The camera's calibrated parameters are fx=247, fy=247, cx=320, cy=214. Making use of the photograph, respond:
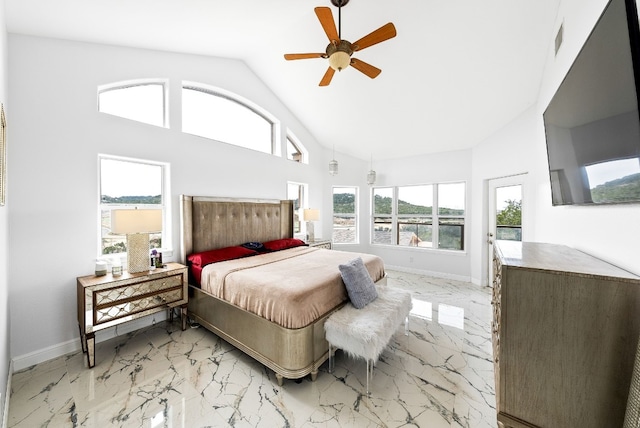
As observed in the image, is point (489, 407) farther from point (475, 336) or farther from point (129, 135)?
point (129, 135)

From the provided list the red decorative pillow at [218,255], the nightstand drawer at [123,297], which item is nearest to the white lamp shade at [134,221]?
the nightstand drawer at [123,297]

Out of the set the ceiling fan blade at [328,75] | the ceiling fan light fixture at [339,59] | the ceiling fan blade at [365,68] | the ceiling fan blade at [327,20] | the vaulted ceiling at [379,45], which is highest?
the vaulted ceiling at [379,45]

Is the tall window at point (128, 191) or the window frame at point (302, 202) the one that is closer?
the tall window at point (128, 191)

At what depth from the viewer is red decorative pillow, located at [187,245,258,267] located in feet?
9.95

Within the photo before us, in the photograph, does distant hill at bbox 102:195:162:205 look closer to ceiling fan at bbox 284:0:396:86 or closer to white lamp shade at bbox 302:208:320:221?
white lamp shade at bbox 302:208:320:221

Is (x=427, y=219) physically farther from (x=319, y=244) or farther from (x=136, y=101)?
(x=136, y=101)

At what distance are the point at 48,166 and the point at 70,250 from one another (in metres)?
0.83

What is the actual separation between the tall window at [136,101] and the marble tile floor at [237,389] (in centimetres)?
260

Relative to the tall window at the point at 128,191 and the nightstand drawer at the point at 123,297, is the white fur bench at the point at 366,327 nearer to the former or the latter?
the nightstand drawer at the point at 123,297

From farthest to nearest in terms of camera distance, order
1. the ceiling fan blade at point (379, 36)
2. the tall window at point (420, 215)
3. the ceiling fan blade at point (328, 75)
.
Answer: the tall window at point (420, 215), the ceiling fan blade at point (328, 75), the ceiling fan blade at point (379, 36)

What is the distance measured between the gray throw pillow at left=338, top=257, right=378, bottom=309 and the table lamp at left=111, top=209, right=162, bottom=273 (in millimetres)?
1996

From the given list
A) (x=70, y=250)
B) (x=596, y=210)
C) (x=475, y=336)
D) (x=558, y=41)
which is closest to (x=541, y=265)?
(x=596, y=210)

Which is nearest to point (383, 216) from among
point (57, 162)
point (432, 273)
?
point (432, 273)

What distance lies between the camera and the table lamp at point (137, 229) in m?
2.41
